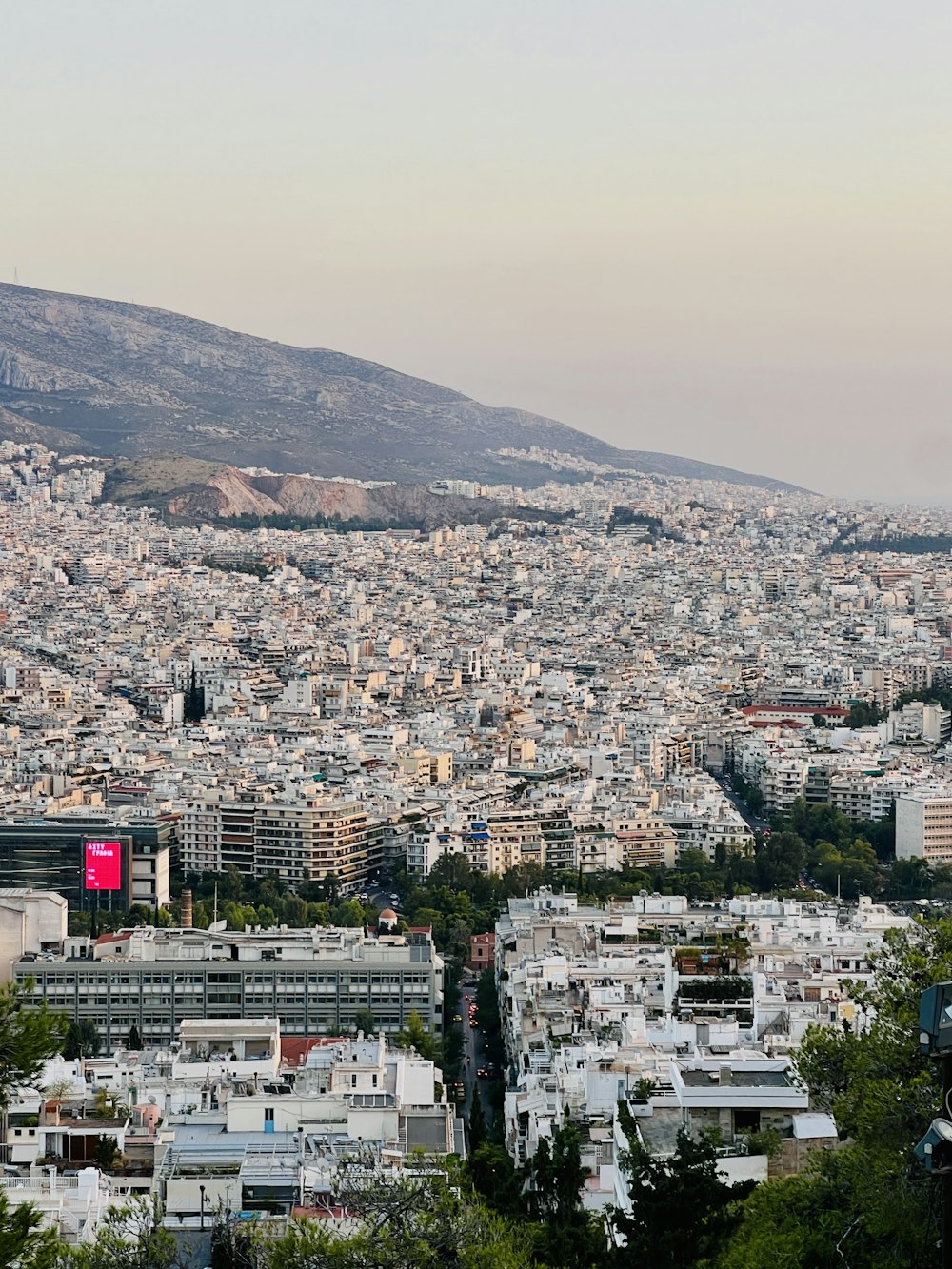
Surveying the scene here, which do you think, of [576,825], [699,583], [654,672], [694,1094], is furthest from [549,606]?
[694,1094]

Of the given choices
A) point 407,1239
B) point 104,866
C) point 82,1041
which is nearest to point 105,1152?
point 82,1041

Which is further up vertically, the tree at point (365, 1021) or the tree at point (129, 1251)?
the tree at point (129, 1251)

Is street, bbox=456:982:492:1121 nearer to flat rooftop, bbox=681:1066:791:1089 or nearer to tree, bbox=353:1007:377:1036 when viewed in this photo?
tree, bbox=353:1007:377:1036

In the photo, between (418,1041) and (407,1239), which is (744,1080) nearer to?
(407,1239)

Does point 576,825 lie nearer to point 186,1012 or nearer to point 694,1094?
point 186,1012

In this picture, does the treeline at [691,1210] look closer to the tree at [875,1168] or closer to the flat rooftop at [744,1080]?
the tree at [875,1168]

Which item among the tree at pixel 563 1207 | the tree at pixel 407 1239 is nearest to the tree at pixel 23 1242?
the tree at pixel 407 1239

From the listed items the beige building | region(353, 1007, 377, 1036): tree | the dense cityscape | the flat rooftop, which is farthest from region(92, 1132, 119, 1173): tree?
the beige building
